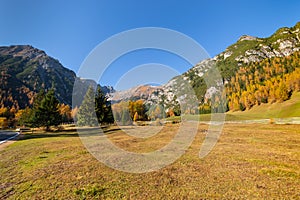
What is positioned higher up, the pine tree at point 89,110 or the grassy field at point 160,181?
the pine tree at point 89,110

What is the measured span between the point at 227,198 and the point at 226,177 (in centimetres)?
262

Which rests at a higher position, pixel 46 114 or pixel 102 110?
pixel 102 110

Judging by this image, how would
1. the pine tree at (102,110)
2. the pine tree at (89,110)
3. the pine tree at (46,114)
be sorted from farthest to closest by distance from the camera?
the pine tree at (89,110) → the pine tree at (102,110) → the pine tree at (46,114)

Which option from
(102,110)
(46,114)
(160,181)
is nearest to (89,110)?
(102,110)

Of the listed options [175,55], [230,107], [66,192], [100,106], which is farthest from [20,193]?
[230,107]

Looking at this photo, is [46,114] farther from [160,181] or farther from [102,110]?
[160,181]

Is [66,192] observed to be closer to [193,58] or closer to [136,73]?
[136,73]

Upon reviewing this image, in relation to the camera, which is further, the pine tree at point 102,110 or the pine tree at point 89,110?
the pine tree at point 89,110

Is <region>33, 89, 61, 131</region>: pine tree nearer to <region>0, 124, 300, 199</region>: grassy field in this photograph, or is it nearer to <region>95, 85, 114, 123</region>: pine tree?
<region>95, 85, 114, 123</region>: pine tree

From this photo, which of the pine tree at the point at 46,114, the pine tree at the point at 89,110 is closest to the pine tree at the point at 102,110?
the pine tree at the point at 89,110

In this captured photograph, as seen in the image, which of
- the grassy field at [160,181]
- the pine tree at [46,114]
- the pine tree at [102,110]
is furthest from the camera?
the pine tree at [102,110]

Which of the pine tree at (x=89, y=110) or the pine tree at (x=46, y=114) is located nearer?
the pine tree at (x=46, y=114)

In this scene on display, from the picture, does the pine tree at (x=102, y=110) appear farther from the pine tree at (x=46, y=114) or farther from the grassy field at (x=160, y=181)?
the grassy field at (x=160, y=181)

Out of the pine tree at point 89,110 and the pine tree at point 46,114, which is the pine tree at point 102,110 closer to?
the pine tree at point 89,110
